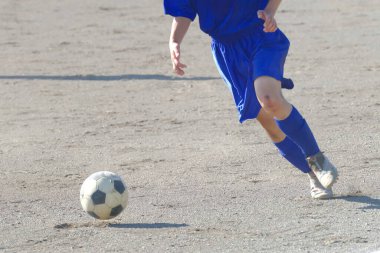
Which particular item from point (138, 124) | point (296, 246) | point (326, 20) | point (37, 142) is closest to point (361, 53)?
point (326, 20)

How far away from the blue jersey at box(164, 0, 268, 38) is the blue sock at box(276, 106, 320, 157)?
0.62 m

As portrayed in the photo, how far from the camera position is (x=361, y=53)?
44.4ft

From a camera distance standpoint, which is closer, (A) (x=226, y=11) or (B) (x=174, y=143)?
(A) (x=226, y=11)

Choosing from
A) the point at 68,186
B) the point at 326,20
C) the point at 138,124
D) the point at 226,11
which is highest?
the point at 226,11

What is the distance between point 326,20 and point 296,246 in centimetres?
1107

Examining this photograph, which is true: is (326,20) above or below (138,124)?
below

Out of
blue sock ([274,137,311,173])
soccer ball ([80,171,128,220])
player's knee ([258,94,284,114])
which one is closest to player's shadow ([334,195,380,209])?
blue sock ([274,137,311,173])

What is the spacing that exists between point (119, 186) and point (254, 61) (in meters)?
1.12

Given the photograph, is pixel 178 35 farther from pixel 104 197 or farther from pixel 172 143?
pixel 172 143

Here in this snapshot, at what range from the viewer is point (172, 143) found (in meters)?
9.13

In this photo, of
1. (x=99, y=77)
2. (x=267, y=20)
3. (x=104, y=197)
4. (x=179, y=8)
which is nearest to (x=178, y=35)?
(x=179, y=8)

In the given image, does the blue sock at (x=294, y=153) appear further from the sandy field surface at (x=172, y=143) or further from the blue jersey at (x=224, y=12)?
the blue jersey at (x=224, y=12)

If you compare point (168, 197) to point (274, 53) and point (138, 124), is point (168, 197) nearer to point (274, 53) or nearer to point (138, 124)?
point (274, 53)

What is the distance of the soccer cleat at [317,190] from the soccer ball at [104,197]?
1.20 m
